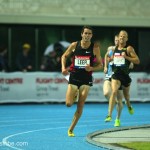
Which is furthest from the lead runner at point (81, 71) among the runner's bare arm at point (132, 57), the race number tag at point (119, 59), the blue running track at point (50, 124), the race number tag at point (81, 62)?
the race number tag at point (119, 59)

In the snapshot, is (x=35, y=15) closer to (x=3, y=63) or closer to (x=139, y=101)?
(x=3, y=63)

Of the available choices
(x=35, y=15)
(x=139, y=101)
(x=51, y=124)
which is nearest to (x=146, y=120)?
(x=51, y=124)

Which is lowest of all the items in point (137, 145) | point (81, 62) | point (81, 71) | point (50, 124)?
point (50, 124)

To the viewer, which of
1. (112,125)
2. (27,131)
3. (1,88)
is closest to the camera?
(27,131)

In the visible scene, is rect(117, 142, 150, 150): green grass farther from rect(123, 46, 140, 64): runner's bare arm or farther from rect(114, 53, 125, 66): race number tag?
rect(114, 53, 125, 66): race number tag

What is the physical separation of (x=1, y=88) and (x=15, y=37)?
21.8ft

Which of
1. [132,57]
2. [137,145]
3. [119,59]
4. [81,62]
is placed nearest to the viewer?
[137,145]

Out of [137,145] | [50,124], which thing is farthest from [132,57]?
[137,145]

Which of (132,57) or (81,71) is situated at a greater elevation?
(132,57)

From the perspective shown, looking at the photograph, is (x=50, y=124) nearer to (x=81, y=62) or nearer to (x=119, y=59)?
(x=119, y=59)

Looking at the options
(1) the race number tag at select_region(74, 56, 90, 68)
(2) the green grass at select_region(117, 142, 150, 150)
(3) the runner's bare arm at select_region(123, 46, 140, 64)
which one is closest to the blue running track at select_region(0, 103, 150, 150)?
(2) the green grass at select_region(117, 142, 150, 150)

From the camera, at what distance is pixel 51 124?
16906 millimetres

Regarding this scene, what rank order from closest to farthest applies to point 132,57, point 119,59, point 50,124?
point 132,57, point 119,59, point 50,124

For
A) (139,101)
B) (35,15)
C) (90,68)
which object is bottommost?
(139,101)
